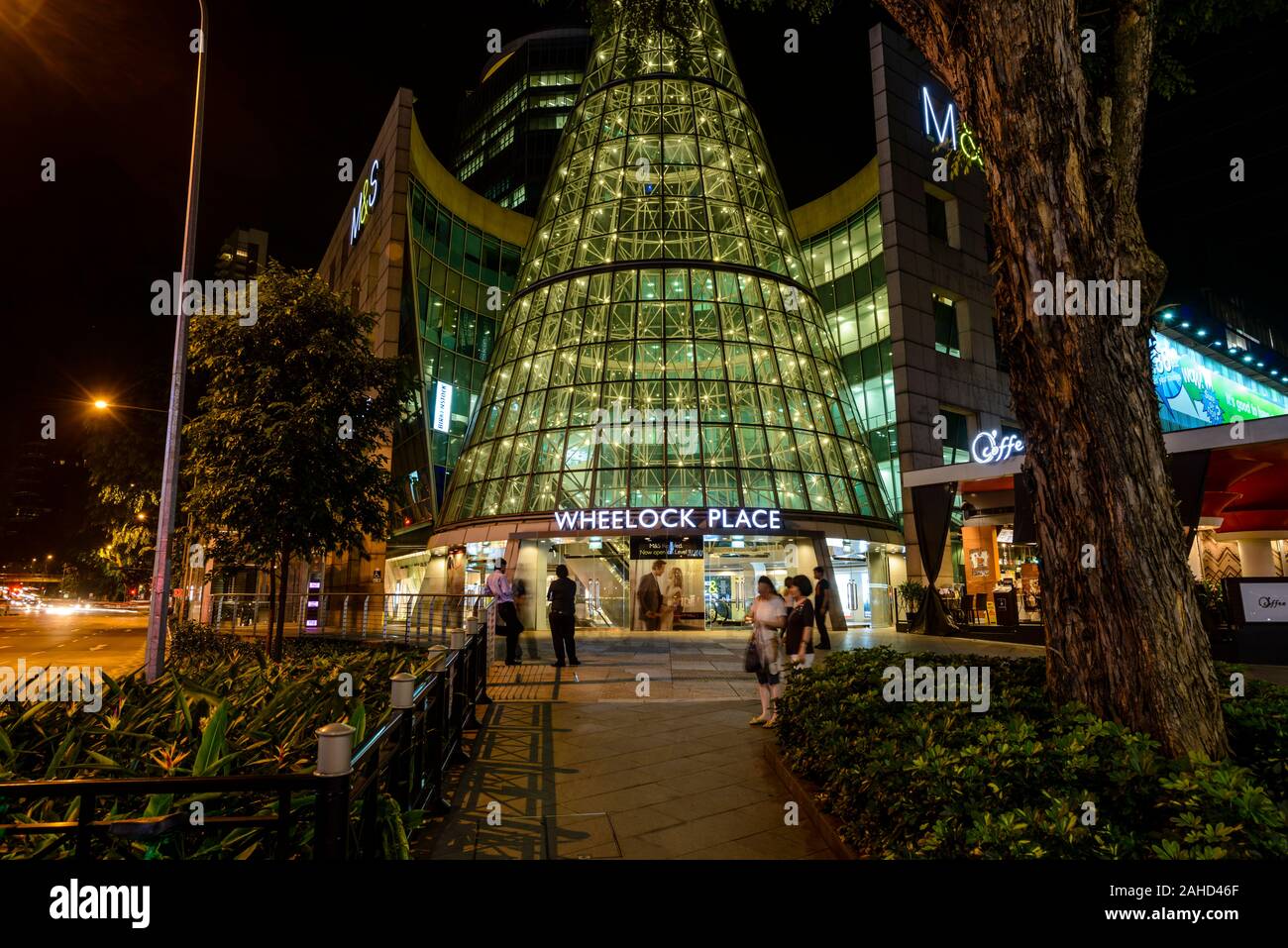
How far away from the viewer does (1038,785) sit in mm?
4012

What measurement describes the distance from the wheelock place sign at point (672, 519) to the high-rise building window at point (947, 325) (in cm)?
1567

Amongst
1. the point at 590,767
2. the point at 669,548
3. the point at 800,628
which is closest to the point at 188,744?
the point at 590,767

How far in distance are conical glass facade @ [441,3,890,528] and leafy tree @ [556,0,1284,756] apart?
17.9m

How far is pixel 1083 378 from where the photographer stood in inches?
194

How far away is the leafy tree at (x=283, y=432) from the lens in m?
13.6

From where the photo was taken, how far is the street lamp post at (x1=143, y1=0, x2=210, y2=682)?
12.2m

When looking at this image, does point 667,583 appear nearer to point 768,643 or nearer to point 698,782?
point 768,643

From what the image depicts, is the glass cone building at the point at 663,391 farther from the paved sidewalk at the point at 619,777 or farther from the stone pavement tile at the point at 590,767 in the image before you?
the stone pavement tile at the point at 590,767

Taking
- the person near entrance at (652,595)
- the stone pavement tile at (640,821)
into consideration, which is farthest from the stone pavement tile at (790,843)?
the person near entrance at (652,595)

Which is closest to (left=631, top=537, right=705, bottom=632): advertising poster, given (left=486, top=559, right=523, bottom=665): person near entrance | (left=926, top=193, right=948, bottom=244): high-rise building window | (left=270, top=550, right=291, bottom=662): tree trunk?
(left=486, top=559, right=523, bottom=665): person near entrance

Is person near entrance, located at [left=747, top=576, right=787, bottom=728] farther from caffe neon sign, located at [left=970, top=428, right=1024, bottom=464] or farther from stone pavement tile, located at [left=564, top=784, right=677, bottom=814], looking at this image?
caffe neon sign, located at [left=970, top=428, right=1024, bottom=464]

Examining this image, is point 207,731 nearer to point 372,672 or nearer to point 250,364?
point 372,672
